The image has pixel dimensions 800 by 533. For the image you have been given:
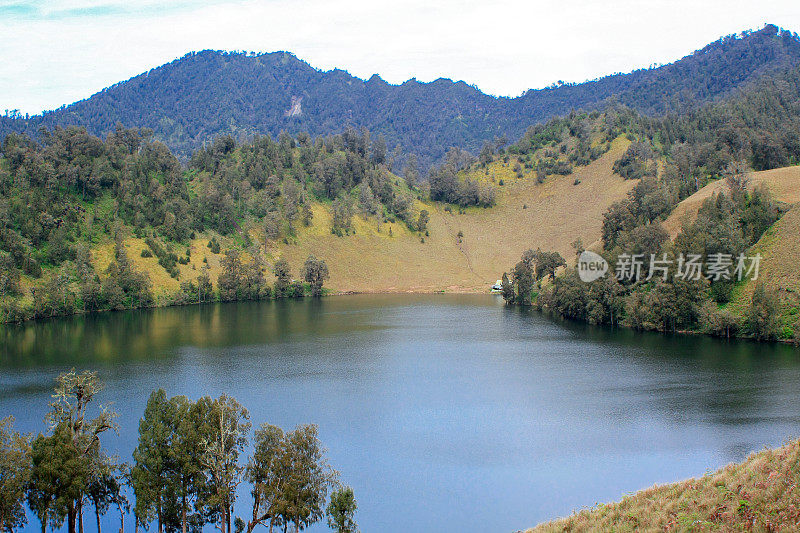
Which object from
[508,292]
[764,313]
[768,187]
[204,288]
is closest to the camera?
[764,313]

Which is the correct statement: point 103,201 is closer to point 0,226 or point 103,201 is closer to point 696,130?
point 0,226

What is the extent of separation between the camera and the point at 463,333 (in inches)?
3243

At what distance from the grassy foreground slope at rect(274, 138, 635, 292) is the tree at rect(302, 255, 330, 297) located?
4.58 meters

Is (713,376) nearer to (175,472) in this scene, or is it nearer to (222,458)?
(222,458)

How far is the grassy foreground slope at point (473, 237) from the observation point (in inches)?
5285

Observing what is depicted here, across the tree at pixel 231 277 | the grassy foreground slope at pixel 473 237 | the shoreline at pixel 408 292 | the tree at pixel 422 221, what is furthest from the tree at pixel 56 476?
the tree at pixel 422 221

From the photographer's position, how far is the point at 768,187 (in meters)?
89.5

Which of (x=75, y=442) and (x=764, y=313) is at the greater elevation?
(x=764, y=313)

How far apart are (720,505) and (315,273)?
105872mm

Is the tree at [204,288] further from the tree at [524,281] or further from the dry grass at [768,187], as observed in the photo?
the dry grass at [768,187]

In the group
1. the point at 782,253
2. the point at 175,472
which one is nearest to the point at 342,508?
the point at 175,472

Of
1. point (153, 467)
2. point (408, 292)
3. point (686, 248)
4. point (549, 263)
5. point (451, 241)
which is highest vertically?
point (451, 241)

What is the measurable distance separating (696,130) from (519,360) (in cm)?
12550

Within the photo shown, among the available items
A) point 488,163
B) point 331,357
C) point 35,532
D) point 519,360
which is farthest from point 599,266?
point 488,163
